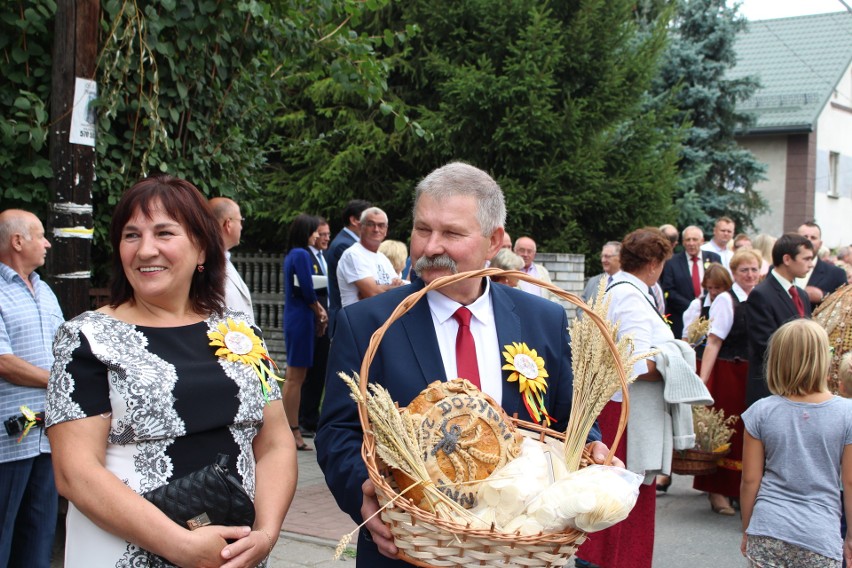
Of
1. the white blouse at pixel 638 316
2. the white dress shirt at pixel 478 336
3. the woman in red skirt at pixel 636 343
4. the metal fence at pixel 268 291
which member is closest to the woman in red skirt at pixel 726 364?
the woman in red skirt at pixel 636 343

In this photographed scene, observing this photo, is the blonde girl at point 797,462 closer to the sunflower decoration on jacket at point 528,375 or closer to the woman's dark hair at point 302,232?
the sunflower decoration on jacket at point 528,375

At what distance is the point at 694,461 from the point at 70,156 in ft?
16.0

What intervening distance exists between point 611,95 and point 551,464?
40.1 feet

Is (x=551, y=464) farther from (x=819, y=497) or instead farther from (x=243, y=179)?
(x=243, y=179)

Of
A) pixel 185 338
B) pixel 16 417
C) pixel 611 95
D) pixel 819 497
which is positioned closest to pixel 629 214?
pixel 611 95

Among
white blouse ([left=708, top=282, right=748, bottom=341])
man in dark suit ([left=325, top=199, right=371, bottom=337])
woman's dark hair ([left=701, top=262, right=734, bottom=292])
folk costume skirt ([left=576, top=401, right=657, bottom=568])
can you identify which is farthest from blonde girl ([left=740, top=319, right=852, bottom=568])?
man in dark suit ([left=325, top=199, right=371, bottom=337])

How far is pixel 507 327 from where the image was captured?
2779mm

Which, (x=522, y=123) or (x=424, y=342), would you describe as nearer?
(x=424, y=342)

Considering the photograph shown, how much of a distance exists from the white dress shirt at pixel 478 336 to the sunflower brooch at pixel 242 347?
57cm

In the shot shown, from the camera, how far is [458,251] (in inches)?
106

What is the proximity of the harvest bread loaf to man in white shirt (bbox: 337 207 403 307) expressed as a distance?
565 cm

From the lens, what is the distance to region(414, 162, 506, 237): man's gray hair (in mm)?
2746

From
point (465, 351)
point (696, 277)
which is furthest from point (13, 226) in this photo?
point (696, 277)

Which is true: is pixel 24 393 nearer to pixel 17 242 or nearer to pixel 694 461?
pixel 17 242
